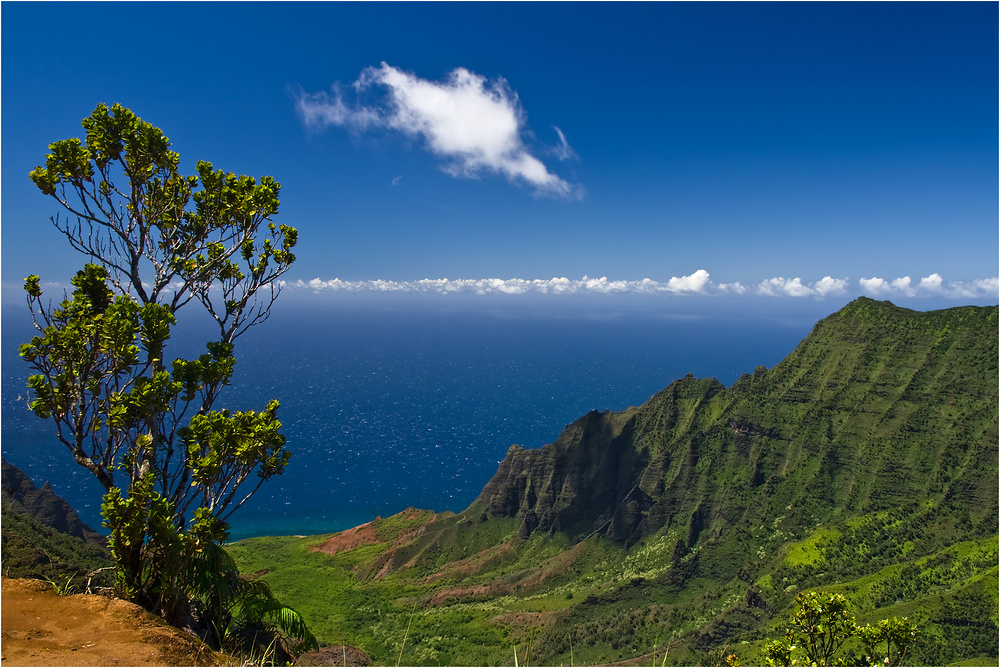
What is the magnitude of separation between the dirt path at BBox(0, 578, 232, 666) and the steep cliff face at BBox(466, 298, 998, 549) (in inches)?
3598

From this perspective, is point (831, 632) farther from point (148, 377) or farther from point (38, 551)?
point (38, 551)

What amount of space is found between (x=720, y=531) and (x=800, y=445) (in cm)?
2454

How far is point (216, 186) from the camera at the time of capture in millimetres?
13734

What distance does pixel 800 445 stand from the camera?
90.1 m

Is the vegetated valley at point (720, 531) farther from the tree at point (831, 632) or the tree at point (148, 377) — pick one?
the tree at point (148, 377)

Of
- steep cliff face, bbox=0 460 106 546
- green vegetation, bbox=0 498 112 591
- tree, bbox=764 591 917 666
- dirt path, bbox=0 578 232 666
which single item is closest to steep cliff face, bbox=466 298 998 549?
green vegetation, bbox=0 498 112 591

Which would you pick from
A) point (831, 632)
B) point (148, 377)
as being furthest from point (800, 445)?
point (148, 377)

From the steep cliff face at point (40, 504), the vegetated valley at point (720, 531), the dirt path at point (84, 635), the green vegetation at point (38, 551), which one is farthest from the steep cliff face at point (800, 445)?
the dirt path at point (84, 635)

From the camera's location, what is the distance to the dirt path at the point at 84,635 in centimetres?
936

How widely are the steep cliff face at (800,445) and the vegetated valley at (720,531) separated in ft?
1.10

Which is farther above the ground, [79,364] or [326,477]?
[79,364]

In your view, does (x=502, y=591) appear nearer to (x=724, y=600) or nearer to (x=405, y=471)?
(x=724, y=600)

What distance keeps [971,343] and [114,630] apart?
398 feet

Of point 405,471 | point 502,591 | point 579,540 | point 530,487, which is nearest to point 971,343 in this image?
point 579,540
